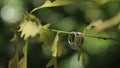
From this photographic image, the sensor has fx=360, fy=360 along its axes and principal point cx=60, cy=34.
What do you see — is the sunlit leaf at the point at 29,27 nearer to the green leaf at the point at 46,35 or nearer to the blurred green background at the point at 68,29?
the green leaf at the point at 46,35

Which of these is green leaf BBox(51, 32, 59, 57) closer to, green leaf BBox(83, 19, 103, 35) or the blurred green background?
green leaf BBox(83, 19, 103, 35)

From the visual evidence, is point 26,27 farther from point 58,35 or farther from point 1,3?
point 1,3

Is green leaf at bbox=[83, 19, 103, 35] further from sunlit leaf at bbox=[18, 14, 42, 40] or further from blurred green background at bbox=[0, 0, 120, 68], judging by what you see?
blurred green background at bbox=[0, 0, 120, 68]

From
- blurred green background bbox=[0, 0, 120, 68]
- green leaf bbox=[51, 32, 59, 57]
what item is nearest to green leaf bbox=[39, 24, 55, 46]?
green leaf bbox=[51, 32, 59, 57]

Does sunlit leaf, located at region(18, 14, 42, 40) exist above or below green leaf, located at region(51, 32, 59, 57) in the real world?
above

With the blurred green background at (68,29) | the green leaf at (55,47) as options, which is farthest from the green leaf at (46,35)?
the blurred green background at (68,29)

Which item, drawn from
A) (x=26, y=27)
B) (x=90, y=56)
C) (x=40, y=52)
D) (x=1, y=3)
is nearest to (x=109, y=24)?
(x=26, y=27)

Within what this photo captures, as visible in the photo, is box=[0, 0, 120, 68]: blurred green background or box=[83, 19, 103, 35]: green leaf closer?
box=[83, 19, 103, 35]: green leaf

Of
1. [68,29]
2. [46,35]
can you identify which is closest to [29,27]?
[46,35]
